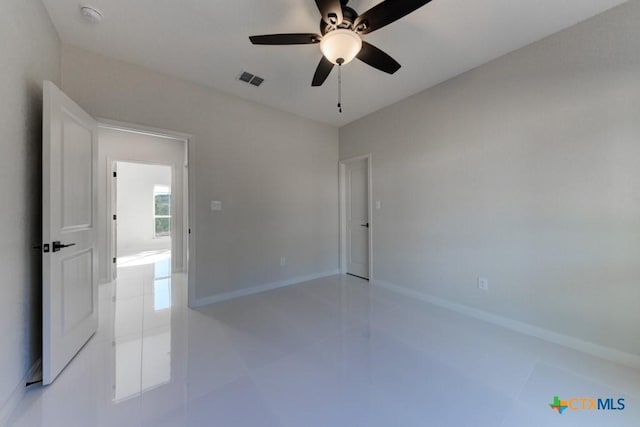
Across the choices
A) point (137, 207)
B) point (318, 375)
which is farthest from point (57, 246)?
point (137, 207)

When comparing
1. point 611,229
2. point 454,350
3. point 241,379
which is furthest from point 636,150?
point 241,379

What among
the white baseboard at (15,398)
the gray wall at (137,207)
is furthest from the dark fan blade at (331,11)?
the gray wall at (137,207)

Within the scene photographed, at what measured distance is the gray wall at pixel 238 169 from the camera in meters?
2.51

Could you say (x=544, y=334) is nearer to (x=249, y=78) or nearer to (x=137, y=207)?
(x=249, y=78)

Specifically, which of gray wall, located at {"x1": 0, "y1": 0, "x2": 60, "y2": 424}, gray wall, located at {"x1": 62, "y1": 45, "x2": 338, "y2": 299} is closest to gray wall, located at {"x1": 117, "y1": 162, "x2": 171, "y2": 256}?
gray wall, located at {"x1": 62, "y1": 45, "x2": 338, "y2": 299}

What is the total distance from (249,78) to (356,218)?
271 cm

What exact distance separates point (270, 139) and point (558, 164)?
3.30m

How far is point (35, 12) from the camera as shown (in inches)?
67.7

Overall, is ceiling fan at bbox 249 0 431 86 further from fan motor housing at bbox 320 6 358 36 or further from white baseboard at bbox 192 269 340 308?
white baseboard at bbox 192 269 340 308

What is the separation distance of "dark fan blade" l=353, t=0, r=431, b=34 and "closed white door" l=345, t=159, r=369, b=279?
259 cm

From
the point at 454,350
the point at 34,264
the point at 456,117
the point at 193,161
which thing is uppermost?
the point at 456,117

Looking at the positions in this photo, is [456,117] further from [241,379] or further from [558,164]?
[241,379]
